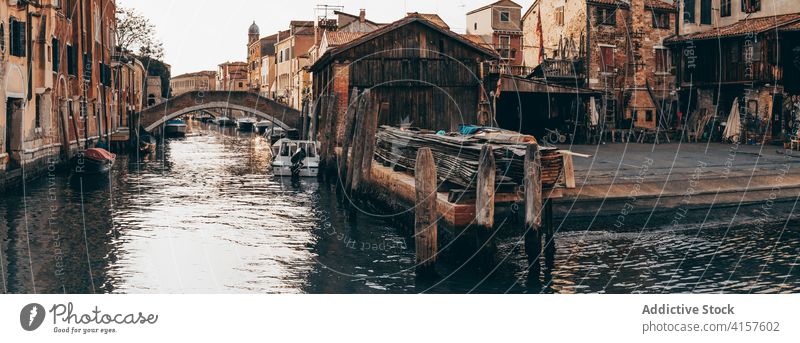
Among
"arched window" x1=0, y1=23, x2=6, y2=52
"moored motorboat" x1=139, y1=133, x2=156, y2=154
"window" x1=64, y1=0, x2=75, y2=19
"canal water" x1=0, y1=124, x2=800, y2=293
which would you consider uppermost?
"window" x1=64, y1=0, x2=75, y2=19

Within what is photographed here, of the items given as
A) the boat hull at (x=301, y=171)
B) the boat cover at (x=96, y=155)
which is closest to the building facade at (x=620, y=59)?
the boat hull at (x=301, y=171)

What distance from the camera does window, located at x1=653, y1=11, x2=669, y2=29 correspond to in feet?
135

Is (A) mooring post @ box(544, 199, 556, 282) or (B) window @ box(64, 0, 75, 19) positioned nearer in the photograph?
(A) mooring post @ box(544, 199, 556, 282)

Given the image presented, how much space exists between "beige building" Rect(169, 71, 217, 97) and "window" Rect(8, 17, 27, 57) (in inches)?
4513

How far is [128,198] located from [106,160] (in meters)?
7.26

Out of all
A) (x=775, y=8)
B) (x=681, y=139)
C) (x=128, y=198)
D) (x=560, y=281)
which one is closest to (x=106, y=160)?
(x=128, y=198)

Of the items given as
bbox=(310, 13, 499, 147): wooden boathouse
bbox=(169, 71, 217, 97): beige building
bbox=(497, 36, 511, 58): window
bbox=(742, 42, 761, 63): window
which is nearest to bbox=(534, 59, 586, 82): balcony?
bbox=(742, 42, 761, 63): window

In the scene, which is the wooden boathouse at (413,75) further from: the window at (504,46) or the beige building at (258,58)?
the beige building at (258,58)

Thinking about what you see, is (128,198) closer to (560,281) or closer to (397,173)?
(397,173)

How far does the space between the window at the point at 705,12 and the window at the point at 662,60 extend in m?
2.24

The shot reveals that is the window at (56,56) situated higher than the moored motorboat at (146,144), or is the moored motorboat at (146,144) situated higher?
the window at (56,56)

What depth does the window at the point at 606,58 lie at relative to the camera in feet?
132

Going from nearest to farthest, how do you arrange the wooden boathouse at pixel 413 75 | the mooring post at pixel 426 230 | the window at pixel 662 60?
the mooring post at pixel 426 230
the wooden boathouse at pixel 413 75
the window at pixel 662 60

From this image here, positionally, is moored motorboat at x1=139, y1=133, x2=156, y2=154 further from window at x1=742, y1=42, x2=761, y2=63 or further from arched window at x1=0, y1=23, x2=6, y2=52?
window at x1=742, y1=42, x2=761, y2=63
